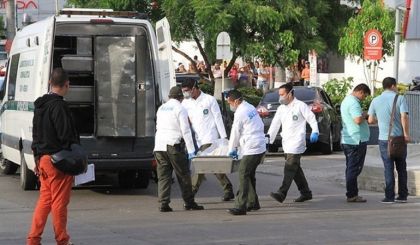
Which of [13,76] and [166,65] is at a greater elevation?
[166,65]

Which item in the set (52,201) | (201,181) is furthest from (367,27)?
(52,201)

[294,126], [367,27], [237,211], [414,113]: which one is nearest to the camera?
[237,211]

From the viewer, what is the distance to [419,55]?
31969mm

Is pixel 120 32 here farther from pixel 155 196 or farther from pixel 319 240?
pixel 319 240

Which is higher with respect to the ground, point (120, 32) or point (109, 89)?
point (120, 32)

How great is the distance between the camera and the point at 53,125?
8805 millimetres

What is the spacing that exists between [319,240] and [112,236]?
2286mm

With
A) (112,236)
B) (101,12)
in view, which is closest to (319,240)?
(112,236)

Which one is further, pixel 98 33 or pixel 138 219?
pixel 98 33

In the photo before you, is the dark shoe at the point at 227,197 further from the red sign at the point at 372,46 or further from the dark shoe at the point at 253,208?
the red sign at the point at 372,46

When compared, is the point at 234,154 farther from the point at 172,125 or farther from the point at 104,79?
the point at 104,79

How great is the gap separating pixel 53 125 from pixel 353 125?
222 inches

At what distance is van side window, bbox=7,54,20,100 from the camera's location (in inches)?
598

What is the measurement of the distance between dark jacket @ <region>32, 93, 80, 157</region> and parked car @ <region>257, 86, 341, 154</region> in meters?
11.5
